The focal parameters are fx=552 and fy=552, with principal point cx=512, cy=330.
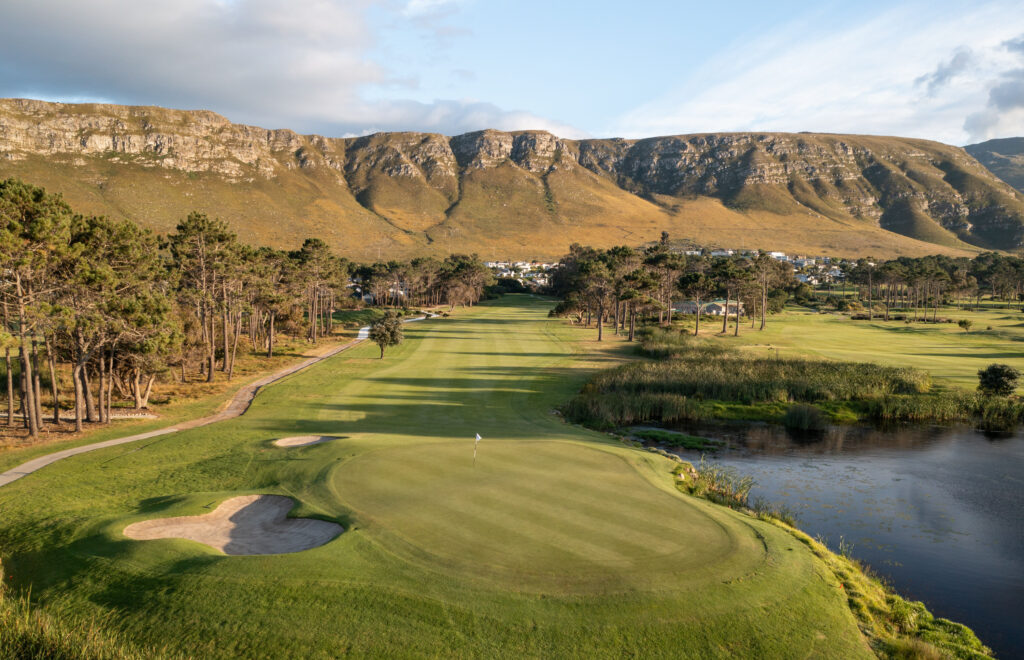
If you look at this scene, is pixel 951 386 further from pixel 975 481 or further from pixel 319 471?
pixel 319 471

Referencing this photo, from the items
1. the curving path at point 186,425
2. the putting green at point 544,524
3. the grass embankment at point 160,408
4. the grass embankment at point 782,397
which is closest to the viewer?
the putting green at point 544,524

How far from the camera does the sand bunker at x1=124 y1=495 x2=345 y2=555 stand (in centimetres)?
1235

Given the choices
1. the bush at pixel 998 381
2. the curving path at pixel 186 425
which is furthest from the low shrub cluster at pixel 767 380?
the curving path at pixel 186 425

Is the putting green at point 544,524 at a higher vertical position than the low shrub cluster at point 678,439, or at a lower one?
higher

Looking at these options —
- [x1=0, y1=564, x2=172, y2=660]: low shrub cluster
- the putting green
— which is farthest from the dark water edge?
[x1=0, y1=564, x2=172, y2=660]: low shrub cluster

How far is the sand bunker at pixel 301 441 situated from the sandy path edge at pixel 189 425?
763 centimetres

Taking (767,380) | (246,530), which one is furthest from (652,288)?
(246,530)

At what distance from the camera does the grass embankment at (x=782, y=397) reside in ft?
109

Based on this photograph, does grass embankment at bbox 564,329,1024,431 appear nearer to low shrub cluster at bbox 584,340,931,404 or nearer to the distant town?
low shrub cluster at bbox 584,340,931,404

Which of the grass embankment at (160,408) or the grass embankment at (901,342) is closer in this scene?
the grass embankment at (160,408)

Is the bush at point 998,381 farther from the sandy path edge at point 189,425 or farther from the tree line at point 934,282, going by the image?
the tree line at point 934,282

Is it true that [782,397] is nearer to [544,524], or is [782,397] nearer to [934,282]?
[544,524]

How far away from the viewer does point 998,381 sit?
3538 centimetres

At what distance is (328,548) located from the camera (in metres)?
11.3
